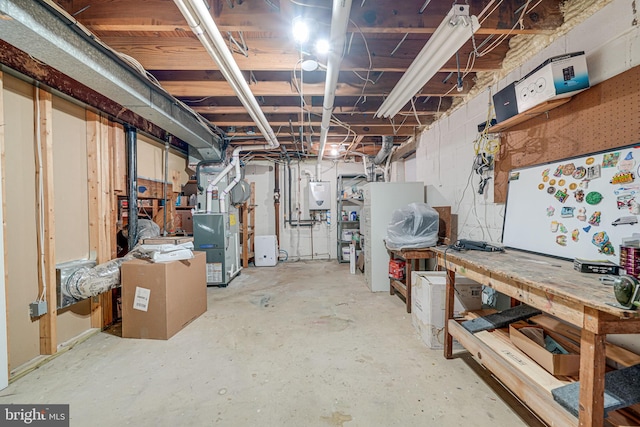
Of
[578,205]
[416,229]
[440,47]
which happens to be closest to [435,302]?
→ [416,229]

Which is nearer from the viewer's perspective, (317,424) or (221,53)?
(317,424)

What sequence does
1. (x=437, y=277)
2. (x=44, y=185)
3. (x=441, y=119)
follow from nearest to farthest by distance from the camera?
(x=44, y=185) → (x=437, y=277) → (x=441, y=119)

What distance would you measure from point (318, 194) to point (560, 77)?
4053 mm

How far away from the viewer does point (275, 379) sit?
5.40ft

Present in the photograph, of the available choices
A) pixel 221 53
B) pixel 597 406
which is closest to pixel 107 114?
pixel 221 53

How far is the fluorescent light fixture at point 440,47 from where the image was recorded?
1.30 m

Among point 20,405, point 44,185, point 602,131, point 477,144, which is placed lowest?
point 20,405

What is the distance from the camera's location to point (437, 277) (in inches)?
85.4

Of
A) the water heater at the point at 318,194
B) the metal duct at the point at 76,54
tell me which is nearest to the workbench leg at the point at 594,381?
the metal duct at the point at 76,54

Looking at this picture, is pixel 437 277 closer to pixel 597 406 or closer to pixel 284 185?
pixel 597 406

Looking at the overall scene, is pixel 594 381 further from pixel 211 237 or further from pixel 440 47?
pixel 211 237

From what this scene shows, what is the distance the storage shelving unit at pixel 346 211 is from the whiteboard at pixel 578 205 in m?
3.15

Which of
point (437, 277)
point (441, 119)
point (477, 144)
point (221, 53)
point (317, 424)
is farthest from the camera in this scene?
point (441, 119)

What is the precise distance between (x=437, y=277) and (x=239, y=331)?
1.87 meters
